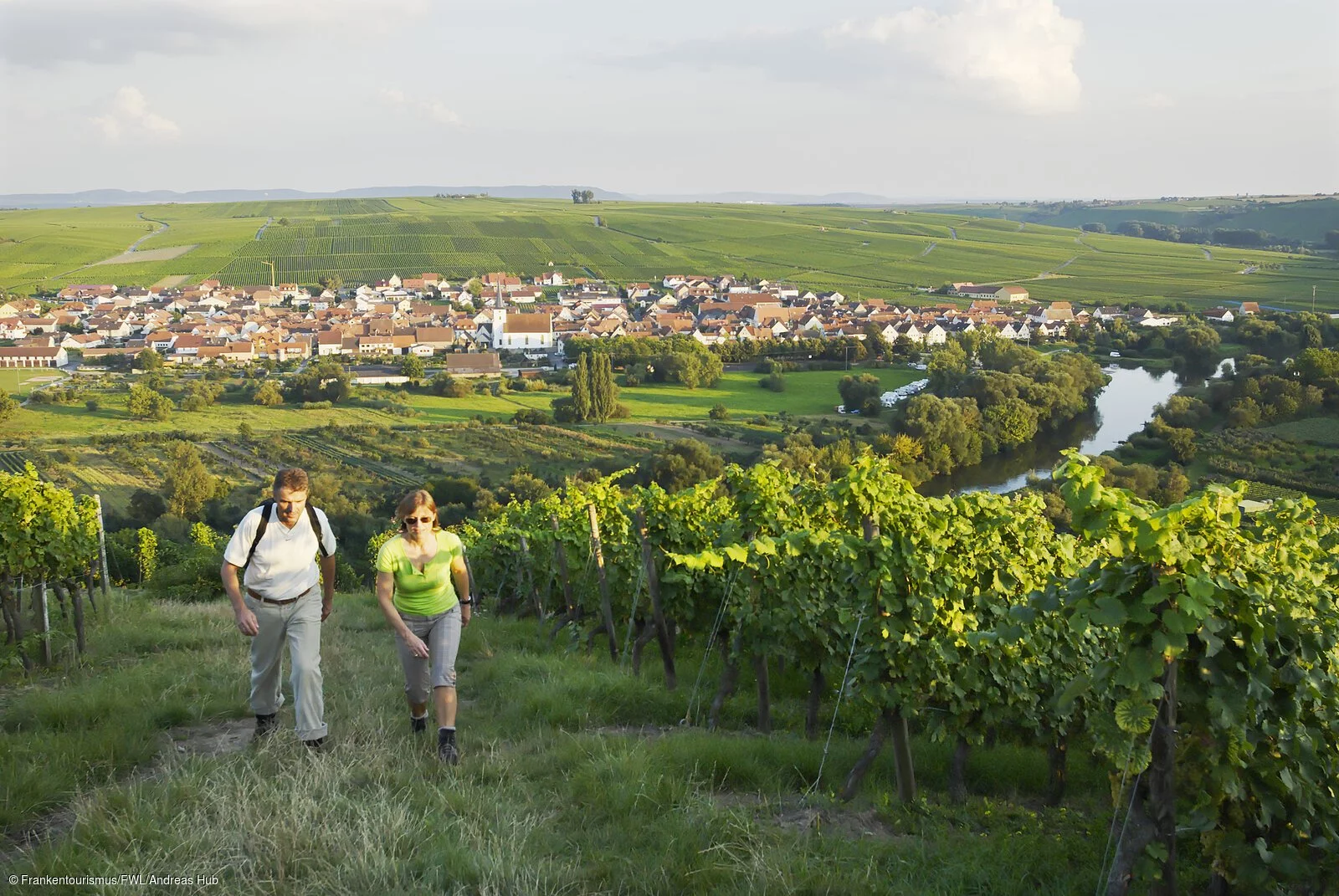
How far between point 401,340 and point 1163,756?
8263 cm

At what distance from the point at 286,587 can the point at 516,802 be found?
166cm

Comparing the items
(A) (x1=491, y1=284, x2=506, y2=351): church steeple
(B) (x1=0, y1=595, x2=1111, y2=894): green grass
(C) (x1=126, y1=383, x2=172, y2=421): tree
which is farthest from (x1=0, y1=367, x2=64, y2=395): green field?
(B) (x1=0, y1=595, x2=1111, y2=894): green grass

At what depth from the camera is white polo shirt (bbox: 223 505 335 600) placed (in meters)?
4.98

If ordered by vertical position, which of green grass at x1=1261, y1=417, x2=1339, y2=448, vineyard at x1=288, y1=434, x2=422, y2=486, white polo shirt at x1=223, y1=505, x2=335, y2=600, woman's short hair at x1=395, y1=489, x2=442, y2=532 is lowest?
vineyard at x1=288, y1=434, x2=422, y2=486

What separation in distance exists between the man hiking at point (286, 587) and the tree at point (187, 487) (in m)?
30.8

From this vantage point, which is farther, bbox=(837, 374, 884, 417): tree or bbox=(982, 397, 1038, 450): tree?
bbox=(837, 374, 884, 417): tree

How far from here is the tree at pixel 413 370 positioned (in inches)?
2534

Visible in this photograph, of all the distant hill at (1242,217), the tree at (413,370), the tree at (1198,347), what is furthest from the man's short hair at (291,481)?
the distant hill at (1242,217)

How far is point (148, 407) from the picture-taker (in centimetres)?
5228

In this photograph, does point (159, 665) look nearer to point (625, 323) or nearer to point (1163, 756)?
point (1163, 756)

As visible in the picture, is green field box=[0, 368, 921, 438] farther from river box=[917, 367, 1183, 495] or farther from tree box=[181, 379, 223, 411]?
river box=[917, 367, 1183, 495]

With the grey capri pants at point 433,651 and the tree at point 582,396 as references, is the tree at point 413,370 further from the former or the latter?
the grey capri pants at point 433,651

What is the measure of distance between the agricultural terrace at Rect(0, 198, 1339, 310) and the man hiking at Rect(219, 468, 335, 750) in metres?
89.1

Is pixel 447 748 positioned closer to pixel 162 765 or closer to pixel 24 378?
pixel 162 765
